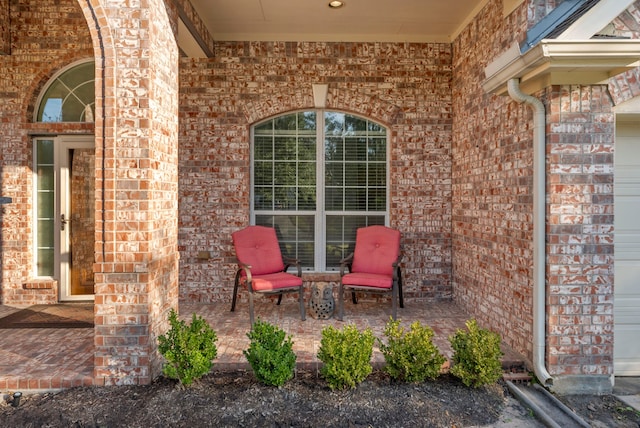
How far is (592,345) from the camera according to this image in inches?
130

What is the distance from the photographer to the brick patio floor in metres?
3.25

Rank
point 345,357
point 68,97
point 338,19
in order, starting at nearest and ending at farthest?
point 345,357 → point 338,19 → point 68,97

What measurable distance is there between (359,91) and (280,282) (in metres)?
2.51

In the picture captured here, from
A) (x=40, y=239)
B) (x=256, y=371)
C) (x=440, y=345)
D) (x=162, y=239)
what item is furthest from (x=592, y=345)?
(x=40, y=239)

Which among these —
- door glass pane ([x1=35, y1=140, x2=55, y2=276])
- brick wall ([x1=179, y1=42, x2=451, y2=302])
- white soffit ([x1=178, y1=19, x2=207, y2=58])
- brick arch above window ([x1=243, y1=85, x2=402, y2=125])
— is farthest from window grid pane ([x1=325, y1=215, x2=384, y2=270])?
door glass pane ([x1=35, y1=140, x2=55, y2=276])

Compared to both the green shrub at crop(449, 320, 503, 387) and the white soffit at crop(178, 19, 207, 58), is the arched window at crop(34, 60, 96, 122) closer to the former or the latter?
the white soffit at crop(178, 19, 207, 58)

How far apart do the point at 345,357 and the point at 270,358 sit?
510 millimetres

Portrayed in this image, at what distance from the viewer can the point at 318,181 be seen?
223 inches

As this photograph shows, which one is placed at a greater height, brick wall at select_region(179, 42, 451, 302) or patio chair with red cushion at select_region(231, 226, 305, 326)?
brick wall at select_region(179, 42, 451, 302)

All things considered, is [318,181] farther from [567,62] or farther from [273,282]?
[567,62]

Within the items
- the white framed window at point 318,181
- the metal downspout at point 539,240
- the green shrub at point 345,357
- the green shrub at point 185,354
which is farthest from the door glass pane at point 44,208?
the metal downspout at point 539,240

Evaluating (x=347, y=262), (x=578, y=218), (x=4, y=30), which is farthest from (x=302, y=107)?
(x=4, y=30)

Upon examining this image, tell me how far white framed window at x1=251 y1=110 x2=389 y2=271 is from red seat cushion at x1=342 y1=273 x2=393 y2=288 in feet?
3.01

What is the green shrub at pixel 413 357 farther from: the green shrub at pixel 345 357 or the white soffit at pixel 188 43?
the white soffit at pixel 188 43
